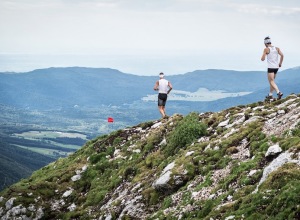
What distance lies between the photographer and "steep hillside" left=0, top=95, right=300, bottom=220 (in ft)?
51.6

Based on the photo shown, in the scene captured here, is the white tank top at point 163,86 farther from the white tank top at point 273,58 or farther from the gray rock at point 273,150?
the gray rock at point 273,150

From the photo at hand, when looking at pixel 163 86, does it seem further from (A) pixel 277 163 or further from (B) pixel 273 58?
(A) pixel 277 163

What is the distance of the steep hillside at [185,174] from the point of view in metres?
15.7

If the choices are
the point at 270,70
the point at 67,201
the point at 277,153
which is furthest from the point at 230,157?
the point at 67,201

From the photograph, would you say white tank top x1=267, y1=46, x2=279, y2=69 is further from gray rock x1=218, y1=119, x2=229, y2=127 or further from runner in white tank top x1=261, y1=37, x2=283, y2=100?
gray rock x1=218, y1=119, x2=229, y2=127

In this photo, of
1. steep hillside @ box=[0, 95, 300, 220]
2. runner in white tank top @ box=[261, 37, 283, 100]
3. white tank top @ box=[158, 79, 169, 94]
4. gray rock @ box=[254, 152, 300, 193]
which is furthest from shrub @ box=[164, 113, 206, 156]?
gray rock @ box=[254, 152, 300, 193]

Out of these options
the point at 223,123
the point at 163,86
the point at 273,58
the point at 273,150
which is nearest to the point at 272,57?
the point at 273,58

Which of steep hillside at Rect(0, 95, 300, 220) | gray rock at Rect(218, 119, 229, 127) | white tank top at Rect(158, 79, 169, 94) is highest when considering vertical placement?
white tank top at Rect(158, 79, 169, 94)

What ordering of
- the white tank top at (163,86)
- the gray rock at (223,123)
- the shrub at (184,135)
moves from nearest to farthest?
the shrub at (184,135)
the gray rock at (223,123)
the white tank top at (163,86)

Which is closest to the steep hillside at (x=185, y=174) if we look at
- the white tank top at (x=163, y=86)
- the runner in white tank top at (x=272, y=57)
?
the runner in white tank top at (x=272, y=57)

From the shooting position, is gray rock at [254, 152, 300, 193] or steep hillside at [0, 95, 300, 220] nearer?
steep hillside at [0, 95, 300, 220]

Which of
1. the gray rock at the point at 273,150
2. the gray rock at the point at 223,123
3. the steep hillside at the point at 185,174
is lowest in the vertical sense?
the steep hillside at the point at 185,174

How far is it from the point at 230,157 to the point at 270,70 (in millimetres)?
10361

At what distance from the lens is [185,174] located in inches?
844
